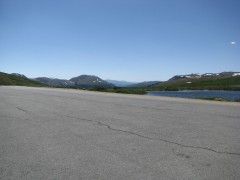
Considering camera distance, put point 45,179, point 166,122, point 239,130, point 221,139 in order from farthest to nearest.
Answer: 1. point 166,122
2. point 239,130
3. point 221,139
4. point 45,179

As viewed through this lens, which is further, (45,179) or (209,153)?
(209,153)

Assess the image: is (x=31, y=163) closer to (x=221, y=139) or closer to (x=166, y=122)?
(x=221, y=139)

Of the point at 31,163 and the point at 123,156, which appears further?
the point at 123,156

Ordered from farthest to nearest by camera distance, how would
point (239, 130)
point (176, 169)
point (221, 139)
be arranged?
1. point (239, 130)
2. point (221, 139)
3. point (176, 169)

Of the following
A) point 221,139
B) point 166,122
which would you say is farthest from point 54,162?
point 166,122

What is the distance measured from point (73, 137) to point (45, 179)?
11.4ft

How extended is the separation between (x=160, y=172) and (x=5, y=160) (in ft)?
10.6

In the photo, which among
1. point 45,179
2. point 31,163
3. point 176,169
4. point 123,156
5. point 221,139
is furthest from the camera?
point 221,139

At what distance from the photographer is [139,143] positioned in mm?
7793

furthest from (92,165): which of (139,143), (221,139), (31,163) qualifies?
(221,139)

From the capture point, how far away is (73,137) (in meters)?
8.55

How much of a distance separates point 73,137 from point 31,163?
2582mm

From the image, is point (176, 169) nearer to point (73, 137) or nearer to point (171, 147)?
point (171, 147)

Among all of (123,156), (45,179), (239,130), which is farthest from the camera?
(239,130)
